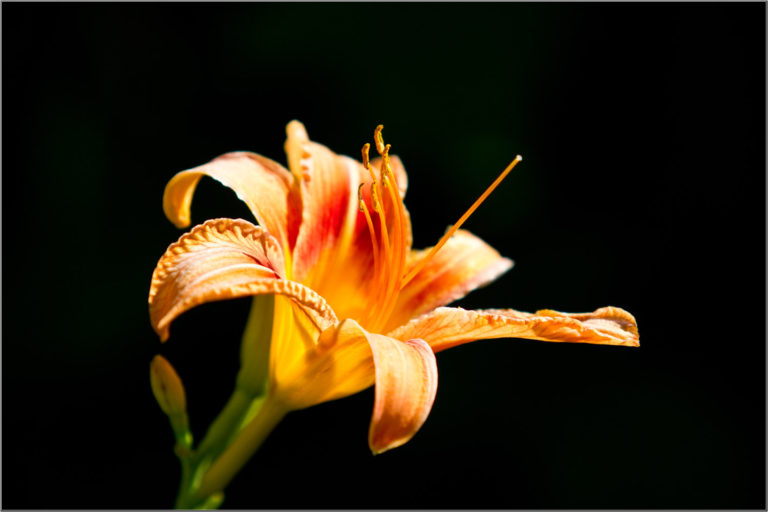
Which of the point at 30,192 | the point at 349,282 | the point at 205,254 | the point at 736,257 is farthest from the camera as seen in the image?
the point at 736,257

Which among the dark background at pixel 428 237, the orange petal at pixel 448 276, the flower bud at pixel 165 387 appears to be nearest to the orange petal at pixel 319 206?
the orange petal at pixel 448 276

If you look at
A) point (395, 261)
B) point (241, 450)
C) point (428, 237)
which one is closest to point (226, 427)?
point (241, 450)

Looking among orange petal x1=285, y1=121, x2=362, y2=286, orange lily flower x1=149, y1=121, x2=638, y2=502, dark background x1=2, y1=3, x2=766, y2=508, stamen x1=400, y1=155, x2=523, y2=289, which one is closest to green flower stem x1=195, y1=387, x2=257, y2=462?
orange lily flower x1=149, y1=121, x2=638, y2=502

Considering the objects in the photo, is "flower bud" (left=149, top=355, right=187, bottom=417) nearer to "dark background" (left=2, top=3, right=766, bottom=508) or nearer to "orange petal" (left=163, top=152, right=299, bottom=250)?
"orange petal" (left=163, top=152, right=299, bottom=250)

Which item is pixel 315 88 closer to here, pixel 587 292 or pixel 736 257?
pixel 587 292

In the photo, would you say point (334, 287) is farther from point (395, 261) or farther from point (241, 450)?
point (241, 450)

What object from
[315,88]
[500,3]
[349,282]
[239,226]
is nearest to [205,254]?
[239,226]
